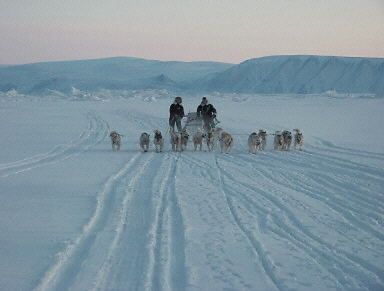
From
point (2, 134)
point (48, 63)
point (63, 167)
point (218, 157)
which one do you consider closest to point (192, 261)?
point (63, 167)

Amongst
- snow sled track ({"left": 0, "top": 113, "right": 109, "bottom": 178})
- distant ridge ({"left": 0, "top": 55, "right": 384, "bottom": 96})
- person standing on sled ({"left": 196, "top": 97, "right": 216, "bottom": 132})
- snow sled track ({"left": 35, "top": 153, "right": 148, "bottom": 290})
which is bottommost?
snow sled track ({"left": 35, "top": 153, "right": 148, "bottom": 290})

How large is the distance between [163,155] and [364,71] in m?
118

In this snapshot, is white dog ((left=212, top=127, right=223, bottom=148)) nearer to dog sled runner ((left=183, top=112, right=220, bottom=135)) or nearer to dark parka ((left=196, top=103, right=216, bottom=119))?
dark parka ((left=196, top=103, right=216, bottom=119))

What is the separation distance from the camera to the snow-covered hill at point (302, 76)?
122 meters

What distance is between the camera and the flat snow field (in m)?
5.11

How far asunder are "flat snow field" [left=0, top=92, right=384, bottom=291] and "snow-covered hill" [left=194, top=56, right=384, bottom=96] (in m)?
111

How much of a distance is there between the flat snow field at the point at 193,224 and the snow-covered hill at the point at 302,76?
111079mm

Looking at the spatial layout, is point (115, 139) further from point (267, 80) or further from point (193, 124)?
point (267, 80)

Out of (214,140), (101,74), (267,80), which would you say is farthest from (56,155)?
(101,74)

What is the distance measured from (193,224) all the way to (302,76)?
416 feet

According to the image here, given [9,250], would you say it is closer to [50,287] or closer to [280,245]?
[50,287]

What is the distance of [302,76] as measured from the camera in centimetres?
12950

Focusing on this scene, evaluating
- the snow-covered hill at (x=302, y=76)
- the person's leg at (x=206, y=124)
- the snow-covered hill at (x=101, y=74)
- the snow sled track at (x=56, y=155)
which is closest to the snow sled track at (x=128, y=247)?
the snow sled track at (x=56, y=155)

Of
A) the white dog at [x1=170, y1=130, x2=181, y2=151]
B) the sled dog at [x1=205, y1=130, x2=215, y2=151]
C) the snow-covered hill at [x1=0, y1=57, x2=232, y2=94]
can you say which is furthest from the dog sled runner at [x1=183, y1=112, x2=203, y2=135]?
the snow-covered hill at [x1=0, y1=57, x2=232, y2=94]
